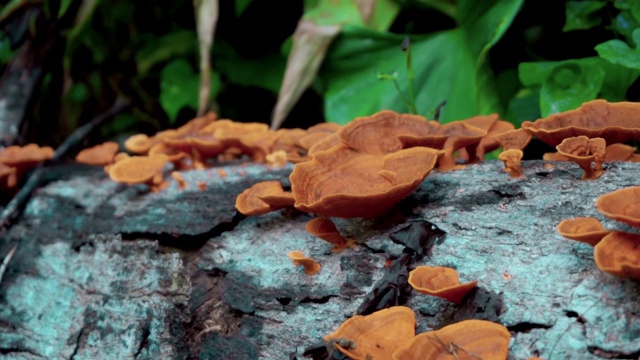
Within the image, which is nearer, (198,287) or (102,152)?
(198,287)

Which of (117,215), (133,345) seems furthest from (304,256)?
(117,215)

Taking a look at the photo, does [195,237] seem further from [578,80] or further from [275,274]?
[578,80]

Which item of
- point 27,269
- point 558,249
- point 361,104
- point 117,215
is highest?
point 558,249

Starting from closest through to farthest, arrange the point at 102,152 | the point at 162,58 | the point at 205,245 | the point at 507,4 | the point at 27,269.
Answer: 1. the point at 205,245
2. the point at 27,269
3. the point at 507,4
4. the point at 102,152
5. the point at 162,58

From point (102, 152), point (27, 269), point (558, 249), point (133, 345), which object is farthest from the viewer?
point (102, 152)

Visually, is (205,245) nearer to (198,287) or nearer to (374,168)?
(198,287)

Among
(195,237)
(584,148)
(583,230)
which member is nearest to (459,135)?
(584,148)

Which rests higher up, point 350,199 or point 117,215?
point 350,199
